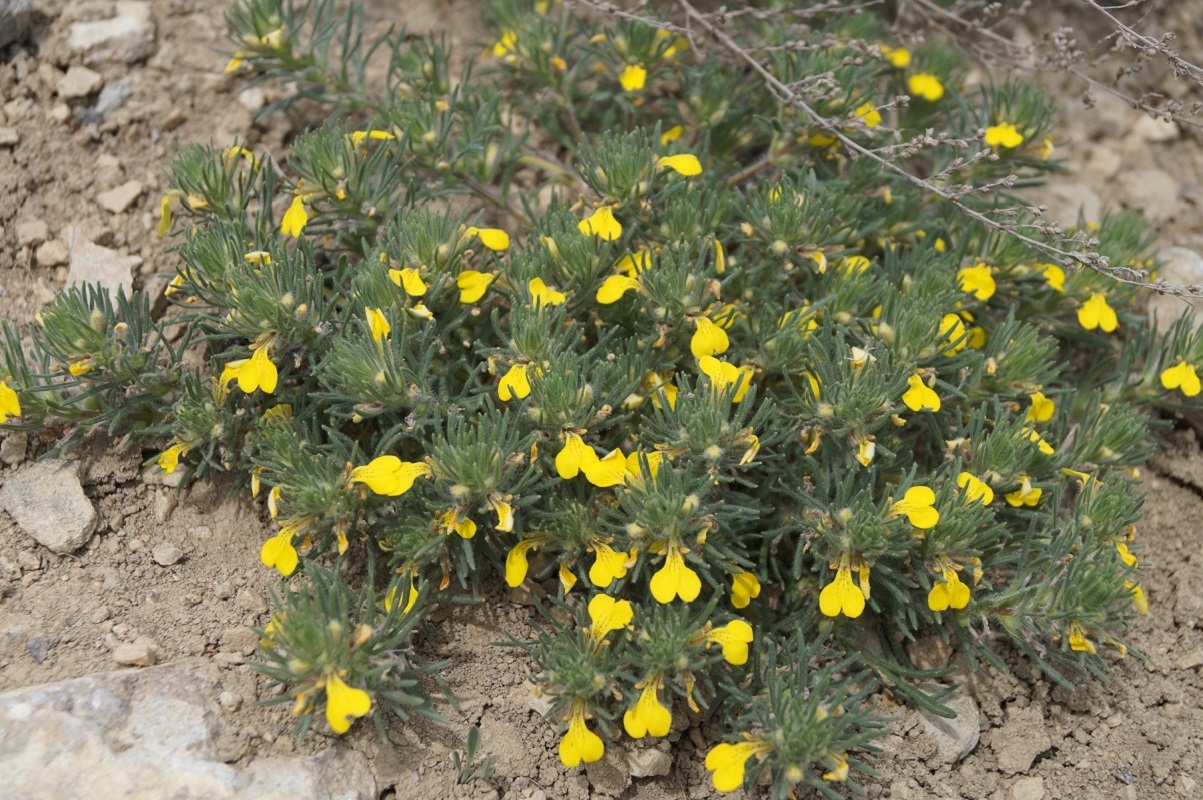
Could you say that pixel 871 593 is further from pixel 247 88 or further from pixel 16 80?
pixel 16 80

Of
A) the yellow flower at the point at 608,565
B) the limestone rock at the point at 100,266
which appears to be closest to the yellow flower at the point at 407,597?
the yellow flower at the point at 608,565

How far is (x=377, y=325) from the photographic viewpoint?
→ 3363 millimetres

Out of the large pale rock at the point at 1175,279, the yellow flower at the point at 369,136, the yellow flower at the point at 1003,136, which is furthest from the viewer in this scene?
the large pale rock at the point at 1175,279

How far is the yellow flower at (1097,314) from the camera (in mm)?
4137

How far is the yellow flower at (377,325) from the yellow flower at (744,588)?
4.73 ft

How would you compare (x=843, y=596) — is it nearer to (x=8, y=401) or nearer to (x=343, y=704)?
(x=343, y=704)

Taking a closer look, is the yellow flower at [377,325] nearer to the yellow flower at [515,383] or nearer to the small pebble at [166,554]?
the yellow flower at [515,383]

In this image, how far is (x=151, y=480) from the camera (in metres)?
3.82

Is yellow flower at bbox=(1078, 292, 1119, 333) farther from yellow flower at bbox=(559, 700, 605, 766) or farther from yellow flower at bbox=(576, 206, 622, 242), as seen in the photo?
yellow flower at bbox=(559, 700, 605, 766)

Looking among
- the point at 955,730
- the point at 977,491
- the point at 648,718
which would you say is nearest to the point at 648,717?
the point at 648,718

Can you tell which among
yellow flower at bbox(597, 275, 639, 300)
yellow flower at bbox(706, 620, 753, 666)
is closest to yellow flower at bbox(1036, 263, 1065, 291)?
yellow flower at bbox(597, 275, 639, 300)

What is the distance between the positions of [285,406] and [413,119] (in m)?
1.30

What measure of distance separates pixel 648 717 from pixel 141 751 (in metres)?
1.51

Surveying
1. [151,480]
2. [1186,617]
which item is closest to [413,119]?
[151,480]
